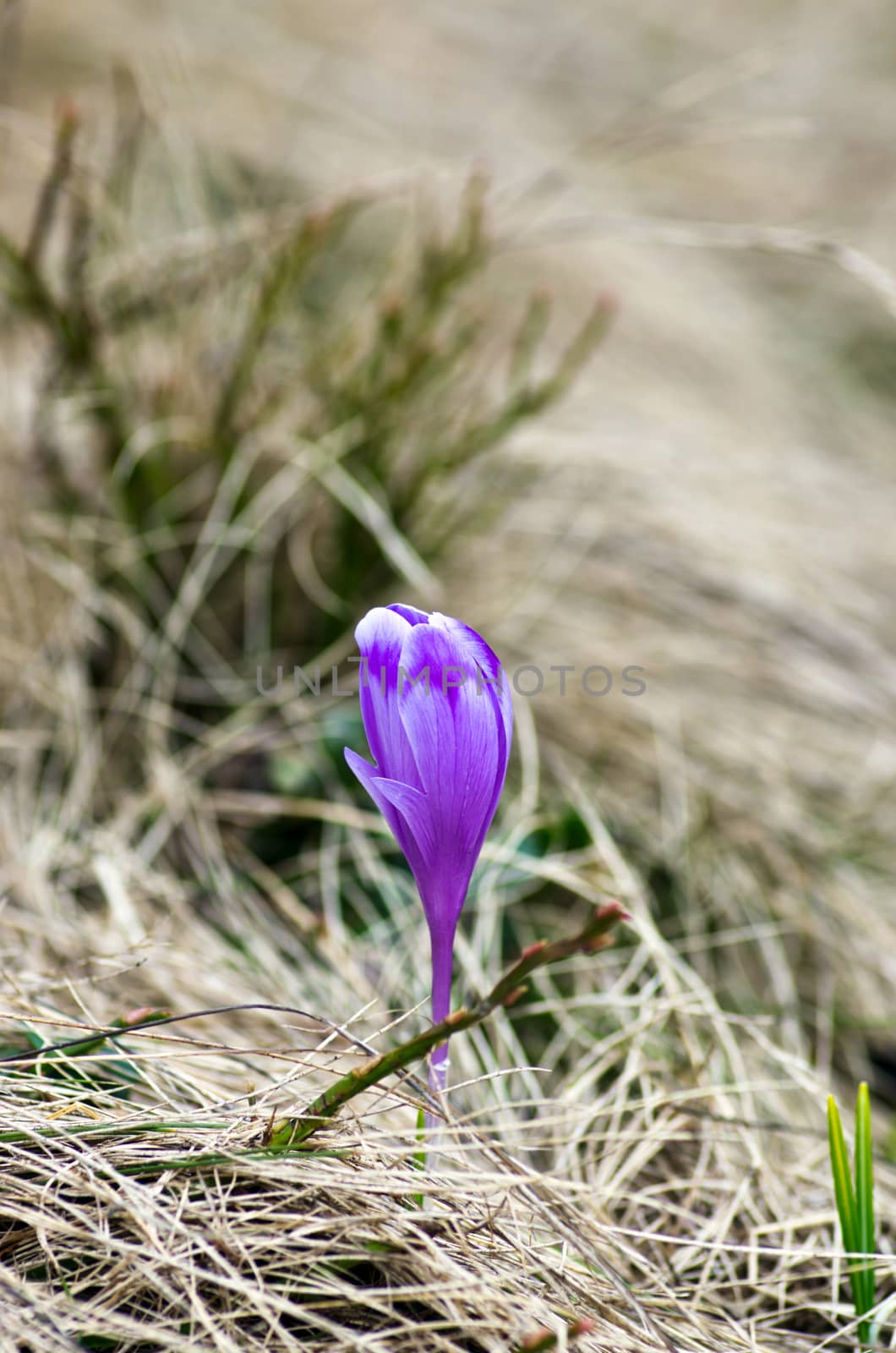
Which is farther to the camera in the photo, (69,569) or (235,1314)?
(69,569)

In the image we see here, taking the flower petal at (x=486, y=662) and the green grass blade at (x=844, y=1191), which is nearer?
the flower petal at (x=486, y=662)

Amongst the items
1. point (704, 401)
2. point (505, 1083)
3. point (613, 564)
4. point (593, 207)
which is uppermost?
point (593, 207)

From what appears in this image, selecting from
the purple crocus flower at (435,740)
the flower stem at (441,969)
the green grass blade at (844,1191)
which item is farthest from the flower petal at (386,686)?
the green grass blade at (844,1191)

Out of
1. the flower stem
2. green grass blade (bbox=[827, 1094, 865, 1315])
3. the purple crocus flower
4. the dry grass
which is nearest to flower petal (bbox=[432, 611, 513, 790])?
the purple crocus flower

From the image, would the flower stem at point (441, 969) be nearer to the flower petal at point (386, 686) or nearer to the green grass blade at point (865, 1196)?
the flower petal at point (386, 686)

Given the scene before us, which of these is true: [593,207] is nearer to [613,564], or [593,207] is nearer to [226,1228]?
[613,564]

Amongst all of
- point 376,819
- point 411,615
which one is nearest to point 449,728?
point 411,615

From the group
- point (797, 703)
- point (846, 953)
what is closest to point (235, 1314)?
point (846, 953)
